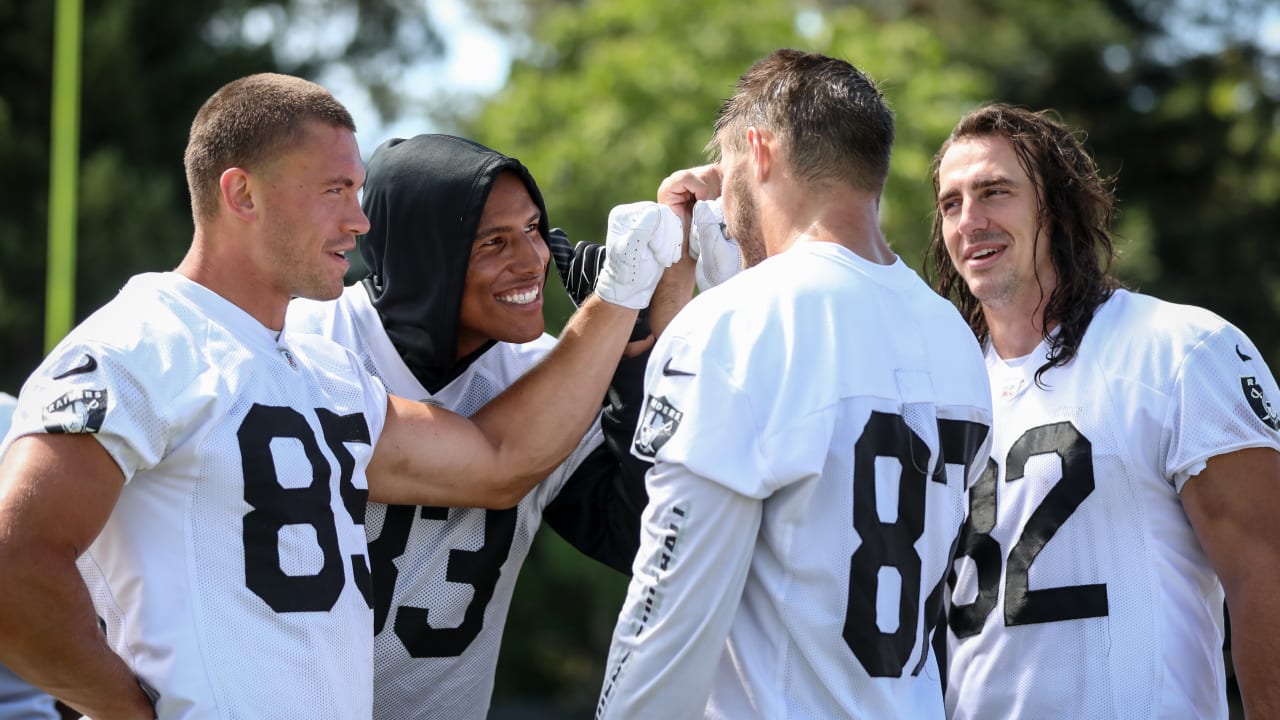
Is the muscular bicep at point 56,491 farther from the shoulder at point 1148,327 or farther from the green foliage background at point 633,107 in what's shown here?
the green foliage background at point 633,107

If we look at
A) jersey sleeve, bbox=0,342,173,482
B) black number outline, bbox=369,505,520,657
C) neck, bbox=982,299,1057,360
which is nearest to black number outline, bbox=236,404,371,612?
jersey sleeve, bbox=0,342,173,482

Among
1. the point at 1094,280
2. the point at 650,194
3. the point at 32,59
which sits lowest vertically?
the point at 1094,280

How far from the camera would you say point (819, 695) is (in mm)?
2699

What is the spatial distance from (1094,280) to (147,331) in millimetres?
2354

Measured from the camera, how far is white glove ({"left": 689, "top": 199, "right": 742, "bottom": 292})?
369 cm

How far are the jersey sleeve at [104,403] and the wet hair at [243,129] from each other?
1.72ft

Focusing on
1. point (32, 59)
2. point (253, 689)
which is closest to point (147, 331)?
point (253, 689)

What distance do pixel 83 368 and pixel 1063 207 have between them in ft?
8.31

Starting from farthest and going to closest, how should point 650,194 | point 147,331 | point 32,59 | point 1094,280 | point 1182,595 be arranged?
point 32,59, point 650,194, point 1094,280, point 1182,595, point 147,331

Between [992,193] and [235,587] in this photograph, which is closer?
[235,587]

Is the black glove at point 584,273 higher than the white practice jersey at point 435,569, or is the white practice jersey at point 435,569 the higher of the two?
the black glove at point 584,273

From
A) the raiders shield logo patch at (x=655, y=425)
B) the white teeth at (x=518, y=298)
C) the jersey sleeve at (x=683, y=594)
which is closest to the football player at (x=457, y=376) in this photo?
the white teeth at (x=518, y=298)

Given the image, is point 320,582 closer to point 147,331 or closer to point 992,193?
point 147,331

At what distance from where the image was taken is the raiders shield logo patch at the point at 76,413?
8.56ft
